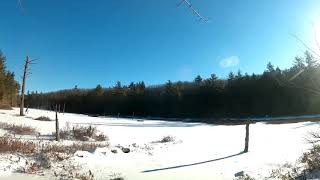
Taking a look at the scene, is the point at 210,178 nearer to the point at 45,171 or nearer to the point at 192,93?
the point at 45,171

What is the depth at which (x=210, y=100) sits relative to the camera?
108m

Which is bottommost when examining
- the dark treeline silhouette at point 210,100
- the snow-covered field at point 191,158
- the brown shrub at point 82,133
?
the snow-covered field at point 191,158

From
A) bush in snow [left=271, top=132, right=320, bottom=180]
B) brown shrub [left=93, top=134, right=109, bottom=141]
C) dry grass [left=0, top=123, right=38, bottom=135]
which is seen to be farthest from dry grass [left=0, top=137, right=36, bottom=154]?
bush in snow [left=271, top=132, right=320, bottom=180]

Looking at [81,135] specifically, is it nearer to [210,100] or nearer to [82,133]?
[82,133]

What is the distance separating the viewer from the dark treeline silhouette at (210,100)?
88.5 meters

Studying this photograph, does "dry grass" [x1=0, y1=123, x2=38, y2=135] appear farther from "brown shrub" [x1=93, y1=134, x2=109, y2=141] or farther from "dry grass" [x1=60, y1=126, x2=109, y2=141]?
"brown shrub" [x1=93, y1=134, x2=109, y2=141]

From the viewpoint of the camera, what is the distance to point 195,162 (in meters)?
22.1

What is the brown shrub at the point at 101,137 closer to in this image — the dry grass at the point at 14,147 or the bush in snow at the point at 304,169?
the dry grass at the point at 14,147

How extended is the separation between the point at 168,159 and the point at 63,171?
6.82 metres

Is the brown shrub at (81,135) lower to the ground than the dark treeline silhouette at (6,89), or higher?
lower

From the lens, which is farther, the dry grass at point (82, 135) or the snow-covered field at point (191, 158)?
the dry grass at point (82, 135)

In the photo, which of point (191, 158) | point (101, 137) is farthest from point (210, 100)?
point (191, 158)

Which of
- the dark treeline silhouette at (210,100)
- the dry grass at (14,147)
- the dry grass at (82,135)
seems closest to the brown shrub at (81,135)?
the dry grass at (82,135)

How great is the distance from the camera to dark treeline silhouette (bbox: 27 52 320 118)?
88.5 metres
